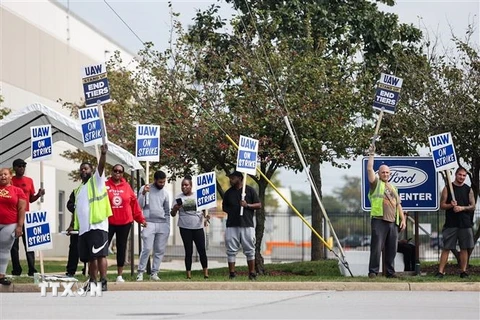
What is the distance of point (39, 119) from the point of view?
73.9 ft

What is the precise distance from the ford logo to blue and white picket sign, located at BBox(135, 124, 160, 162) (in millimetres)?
4192

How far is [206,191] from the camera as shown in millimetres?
21672

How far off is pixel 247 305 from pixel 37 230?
16.7 feet

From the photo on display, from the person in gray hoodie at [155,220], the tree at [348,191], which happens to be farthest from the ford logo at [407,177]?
the tree at [348,191]

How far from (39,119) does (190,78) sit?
3.99m

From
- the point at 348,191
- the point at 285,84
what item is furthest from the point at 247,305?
the point at 348,191

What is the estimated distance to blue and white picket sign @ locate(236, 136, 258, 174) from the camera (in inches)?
824

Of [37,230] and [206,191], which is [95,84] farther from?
[206,191]

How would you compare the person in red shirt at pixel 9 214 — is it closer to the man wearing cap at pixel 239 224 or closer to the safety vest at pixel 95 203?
the safety vest at pixel 95 203

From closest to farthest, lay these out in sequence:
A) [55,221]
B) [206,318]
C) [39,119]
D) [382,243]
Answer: [206,318], [382,243], [39,119], [55,221]

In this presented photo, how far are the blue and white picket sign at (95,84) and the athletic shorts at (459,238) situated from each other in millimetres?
6030

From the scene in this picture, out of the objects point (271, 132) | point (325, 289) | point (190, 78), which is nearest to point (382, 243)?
point (325, 289)

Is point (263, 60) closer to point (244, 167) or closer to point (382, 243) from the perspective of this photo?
point (244, 167)

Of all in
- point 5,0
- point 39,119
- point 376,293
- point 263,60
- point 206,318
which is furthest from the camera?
point 5,0
